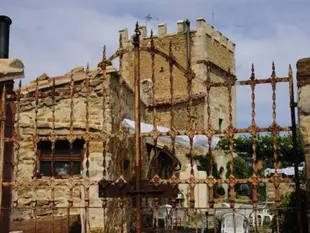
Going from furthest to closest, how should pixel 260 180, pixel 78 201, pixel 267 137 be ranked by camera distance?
pixel 267 137 → pixel 78 201 → pixel 260 180

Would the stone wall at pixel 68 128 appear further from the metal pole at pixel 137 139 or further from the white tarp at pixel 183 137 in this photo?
the metal pole at pixel 137 139

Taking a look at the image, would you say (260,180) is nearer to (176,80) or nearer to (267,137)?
(267,137)

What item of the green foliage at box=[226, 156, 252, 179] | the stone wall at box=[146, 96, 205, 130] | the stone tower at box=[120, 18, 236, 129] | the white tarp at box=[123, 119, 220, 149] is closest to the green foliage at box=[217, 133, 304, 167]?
the stone wall at box=[146, 96, 205, 130]

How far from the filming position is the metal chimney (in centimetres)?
550

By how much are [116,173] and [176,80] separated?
16513 millimetres

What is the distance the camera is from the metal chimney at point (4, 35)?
5.50m

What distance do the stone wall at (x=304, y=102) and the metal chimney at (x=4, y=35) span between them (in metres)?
3.21

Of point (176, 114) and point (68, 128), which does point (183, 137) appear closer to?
point (68, 128)

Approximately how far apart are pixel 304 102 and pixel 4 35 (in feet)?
11.0

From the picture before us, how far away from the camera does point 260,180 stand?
14.3ft

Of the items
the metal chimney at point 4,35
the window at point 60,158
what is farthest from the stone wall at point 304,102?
the window at point 60,158

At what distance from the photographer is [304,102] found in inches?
156

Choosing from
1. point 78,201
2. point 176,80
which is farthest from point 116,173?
point 176,80

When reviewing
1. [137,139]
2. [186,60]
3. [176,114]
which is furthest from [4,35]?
[186,60]
